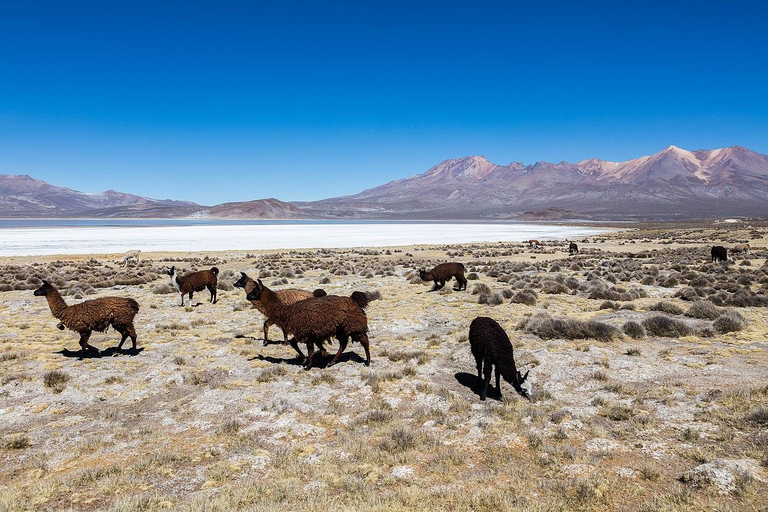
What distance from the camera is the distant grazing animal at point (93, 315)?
385 inches

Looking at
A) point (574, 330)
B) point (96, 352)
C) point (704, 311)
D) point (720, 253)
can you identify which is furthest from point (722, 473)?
point (720, 253)

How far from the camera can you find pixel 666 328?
11.6m

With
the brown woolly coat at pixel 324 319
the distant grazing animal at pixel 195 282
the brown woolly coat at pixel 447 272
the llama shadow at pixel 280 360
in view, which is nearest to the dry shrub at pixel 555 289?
the brown woolly coat at pixel 447 272

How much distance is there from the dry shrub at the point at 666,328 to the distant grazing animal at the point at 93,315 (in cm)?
1327

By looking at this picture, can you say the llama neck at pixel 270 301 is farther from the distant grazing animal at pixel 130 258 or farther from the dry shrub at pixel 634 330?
the distant grazing animal at pixel 130 258

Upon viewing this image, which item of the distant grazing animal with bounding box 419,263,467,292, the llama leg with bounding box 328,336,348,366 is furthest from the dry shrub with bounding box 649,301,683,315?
the llama leg with bounding box 328,336,348,366

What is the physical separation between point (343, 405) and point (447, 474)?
273cm

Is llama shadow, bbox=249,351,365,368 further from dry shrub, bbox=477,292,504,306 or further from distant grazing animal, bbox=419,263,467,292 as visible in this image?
distant grazing animal, bbox=419,263,467,292

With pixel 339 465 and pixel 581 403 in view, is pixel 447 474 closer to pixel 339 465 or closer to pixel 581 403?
pixel 339 465

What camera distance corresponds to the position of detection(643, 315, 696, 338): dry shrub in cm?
1148

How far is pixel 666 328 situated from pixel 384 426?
29.5ft

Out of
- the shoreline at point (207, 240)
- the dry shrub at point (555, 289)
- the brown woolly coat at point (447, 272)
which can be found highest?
the brown woolly coat at point (447, 272)

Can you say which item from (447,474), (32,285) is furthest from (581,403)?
(32,285)

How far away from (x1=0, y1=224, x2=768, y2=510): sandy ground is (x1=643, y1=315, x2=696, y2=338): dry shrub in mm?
433
